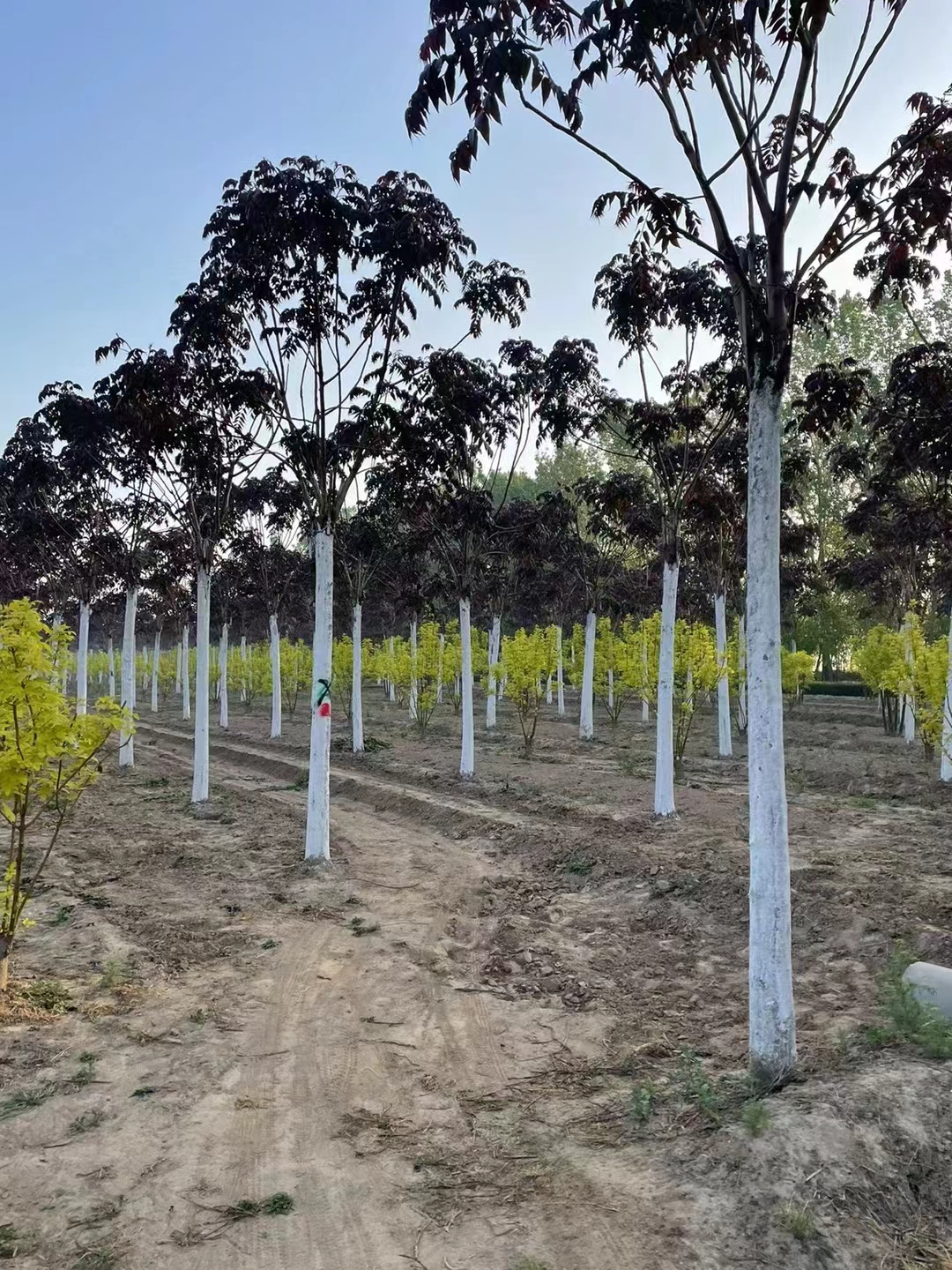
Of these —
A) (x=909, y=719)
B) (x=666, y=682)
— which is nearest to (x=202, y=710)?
(x=666, y=682)

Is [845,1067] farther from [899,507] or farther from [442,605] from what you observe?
[442,605]

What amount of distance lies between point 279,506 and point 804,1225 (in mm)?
16709

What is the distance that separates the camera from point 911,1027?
4.60 meters

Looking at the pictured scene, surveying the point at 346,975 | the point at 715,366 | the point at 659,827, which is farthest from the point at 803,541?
the point at 346,975

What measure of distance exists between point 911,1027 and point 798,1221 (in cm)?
190

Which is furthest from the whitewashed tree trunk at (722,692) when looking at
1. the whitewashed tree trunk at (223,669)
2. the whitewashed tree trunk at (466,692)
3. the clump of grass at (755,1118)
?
the clump of grass at (755,1118)

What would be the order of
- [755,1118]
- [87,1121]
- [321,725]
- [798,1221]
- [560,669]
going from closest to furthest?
1. [798,1221]
2. [755,1118]
3. [87,1121]
4. [321,725]
5. [560,669]

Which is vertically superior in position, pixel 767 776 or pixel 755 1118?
pixel 767 776

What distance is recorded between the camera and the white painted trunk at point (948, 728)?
502 inches

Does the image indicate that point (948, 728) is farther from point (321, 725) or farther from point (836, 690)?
point (836, 690)

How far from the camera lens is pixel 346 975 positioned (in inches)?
260

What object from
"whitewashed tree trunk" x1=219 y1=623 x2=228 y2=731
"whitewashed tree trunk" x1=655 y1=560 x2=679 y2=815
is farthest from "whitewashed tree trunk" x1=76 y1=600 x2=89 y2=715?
"whitewashed tree trunk" x1=655 y1=560 x2=679 y2=815

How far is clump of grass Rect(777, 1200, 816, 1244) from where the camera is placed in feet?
10.3

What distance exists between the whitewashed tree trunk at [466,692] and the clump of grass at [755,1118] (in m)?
11.9
